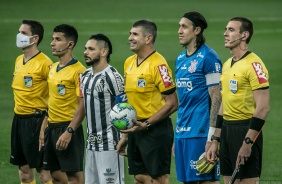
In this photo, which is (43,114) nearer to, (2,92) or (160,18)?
(2,92)

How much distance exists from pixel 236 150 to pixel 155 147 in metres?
1.29

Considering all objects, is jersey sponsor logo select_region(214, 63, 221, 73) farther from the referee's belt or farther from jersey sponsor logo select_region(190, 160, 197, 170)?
the referee's belt

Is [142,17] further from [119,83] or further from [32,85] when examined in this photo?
[119,83]

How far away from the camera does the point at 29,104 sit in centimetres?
1570

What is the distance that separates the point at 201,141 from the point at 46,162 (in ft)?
7.91

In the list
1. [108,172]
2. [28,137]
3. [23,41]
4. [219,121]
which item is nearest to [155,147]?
[108,172]

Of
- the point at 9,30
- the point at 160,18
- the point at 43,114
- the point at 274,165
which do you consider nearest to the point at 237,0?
the point at 160,18

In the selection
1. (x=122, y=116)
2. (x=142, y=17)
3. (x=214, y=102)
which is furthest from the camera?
(x=142, y=17)

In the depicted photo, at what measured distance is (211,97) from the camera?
45.6ft

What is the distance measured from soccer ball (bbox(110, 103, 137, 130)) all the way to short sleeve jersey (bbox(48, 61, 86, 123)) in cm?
127

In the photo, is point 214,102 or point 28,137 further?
point 28,137

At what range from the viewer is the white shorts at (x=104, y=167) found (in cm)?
1419

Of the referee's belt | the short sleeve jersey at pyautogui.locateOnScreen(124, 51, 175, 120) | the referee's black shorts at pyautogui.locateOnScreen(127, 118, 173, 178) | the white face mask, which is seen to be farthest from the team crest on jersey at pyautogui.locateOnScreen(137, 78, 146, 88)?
the white face mask

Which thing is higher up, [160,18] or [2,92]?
[160,18]
